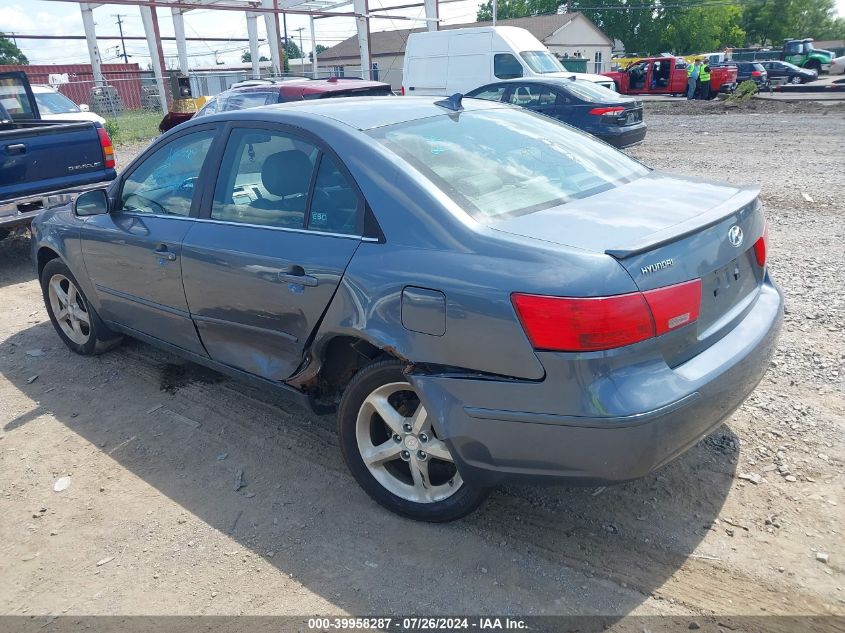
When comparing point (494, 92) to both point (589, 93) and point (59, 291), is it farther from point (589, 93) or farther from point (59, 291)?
point (59, 291)

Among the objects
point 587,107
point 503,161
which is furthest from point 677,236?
point 587,107

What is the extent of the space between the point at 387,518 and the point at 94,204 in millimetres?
2745

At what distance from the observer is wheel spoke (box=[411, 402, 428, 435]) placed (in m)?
2.86

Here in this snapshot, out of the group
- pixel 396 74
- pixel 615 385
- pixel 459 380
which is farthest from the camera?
pixel 396 74

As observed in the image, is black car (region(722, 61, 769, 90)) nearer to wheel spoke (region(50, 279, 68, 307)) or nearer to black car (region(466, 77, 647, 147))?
black car (region(466, 77, 647, 147))

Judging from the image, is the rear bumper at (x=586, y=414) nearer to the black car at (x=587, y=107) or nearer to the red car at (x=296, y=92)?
the red car at (x=296, y=92)

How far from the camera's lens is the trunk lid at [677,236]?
96.8 inches

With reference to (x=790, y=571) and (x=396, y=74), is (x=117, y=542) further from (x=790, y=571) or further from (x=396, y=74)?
(x=396, y=74)

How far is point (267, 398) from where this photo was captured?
13.9 ft

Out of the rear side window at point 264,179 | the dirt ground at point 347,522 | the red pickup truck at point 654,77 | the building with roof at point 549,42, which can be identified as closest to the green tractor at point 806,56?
the building with roof at point 549,42

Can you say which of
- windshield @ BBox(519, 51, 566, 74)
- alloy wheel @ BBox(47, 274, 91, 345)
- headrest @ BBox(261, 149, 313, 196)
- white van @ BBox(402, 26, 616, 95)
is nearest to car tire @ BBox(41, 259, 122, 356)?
alloy wheel @ BBox(47, 274, 91, 345)

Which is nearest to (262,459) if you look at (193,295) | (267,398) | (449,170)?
(267,398)

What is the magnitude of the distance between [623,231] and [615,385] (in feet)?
2.00

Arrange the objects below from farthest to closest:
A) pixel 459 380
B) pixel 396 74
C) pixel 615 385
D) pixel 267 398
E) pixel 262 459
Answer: pixel 396 74 < pixel 267 398 < pixel 262 459 < pixel 459 380 < pixel 615 385
